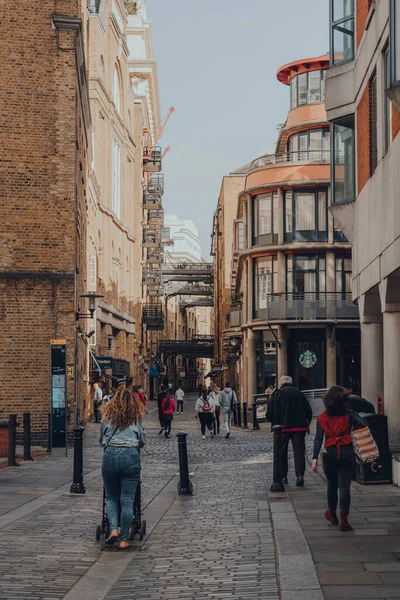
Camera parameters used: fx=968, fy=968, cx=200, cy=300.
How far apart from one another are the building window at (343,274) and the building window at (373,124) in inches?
1011

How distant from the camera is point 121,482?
9.17 metres

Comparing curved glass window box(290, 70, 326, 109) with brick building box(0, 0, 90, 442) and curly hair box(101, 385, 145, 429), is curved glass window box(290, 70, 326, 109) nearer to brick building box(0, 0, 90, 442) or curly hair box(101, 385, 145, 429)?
brick building box(0, 0, 90, 442)

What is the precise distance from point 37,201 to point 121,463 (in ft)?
51.7

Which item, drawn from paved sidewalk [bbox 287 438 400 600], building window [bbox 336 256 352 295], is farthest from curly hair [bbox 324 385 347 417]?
building window [bbox 336 256 352 295]

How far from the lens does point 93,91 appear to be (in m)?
44.8

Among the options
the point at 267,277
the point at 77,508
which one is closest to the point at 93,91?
the point at 267,277

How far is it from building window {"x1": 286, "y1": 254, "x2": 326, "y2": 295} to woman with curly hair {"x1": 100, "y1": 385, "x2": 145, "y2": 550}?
3304cm

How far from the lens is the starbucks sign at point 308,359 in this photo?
42188 mm

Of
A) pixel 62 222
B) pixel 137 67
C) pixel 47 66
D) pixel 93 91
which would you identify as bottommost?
pixel 62 222

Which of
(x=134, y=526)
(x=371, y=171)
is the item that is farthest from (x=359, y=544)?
(x=371, y=171)

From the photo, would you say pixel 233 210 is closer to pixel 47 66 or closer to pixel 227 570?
pixel 47 66

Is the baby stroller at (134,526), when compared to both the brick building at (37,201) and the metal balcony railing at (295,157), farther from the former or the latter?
the metal balcony railing at (295,157)

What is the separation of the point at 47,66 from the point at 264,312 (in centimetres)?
→ 2136

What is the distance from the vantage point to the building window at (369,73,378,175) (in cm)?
1628
